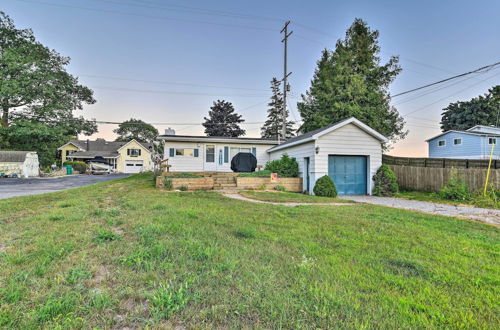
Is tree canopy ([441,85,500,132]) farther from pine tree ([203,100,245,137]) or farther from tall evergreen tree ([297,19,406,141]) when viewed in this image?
pine tree ([203,100,245,137])

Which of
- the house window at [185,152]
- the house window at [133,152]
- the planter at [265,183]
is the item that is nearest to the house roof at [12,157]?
the house window at [133,152]

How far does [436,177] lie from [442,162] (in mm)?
1502

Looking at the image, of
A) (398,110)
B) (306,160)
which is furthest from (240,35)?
(398,110)

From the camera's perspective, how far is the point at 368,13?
18.5 meters

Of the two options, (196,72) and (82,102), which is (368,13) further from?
(82,102)

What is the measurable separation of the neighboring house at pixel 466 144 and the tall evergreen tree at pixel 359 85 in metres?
6.29

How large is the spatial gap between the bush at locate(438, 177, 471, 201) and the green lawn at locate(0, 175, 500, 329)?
6247 millimetres

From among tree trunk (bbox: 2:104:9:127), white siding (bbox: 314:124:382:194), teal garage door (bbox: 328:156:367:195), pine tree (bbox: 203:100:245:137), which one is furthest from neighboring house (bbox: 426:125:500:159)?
tree trunk (bbox: 2:104:9:127)

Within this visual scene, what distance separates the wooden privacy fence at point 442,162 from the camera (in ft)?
32.8

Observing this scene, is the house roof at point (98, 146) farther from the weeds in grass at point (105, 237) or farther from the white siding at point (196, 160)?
the weeds in grass at point (105, 237)

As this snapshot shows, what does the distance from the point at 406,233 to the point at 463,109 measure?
44412 mm

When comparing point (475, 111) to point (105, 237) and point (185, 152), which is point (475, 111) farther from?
point (105, 237)

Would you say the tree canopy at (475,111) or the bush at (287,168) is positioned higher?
the tree canopy at (475,111)

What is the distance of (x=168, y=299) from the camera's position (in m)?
1.79
